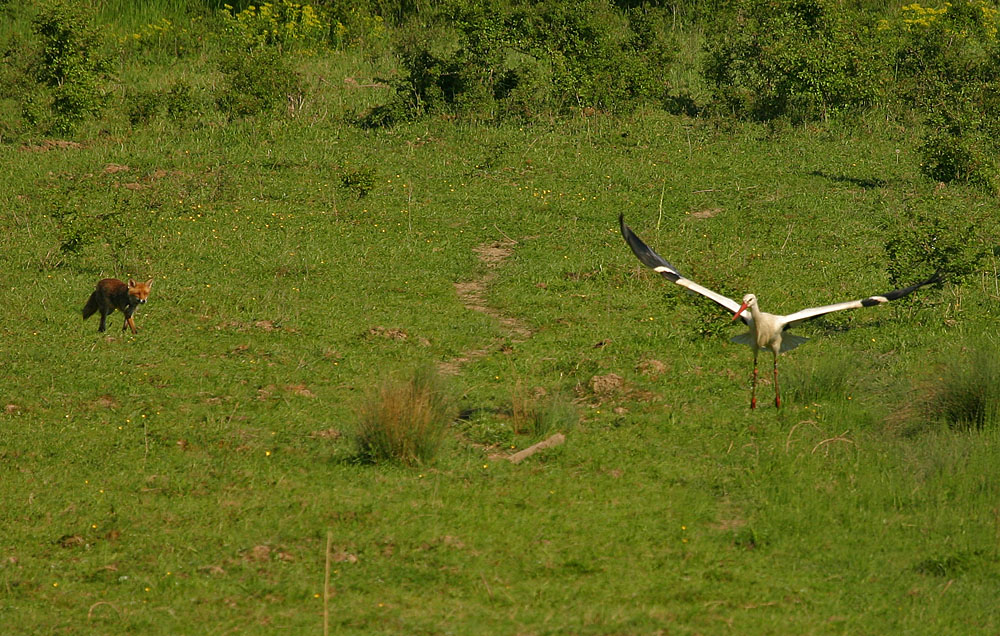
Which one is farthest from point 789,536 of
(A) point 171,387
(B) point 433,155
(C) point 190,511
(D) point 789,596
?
(B) point 433,155

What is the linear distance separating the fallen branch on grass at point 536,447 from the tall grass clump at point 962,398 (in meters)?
3.10

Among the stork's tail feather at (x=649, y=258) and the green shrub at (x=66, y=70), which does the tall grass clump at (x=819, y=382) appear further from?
Result: the green shrub at (x=66, y=70)

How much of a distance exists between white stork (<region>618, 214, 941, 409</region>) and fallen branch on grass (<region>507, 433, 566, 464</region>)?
174cm

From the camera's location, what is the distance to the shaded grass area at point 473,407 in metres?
8.02

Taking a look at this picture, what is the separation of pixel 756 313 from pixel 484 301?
4.61m

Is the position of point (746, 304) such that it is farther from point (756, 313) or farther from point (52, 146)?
point (52, 146)

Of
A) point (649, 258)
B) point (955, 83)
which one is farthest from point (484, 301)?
point (955, 83)

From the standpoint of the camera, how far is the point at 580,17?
2345 centimetres

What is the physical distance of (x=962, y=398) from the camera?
10508mm

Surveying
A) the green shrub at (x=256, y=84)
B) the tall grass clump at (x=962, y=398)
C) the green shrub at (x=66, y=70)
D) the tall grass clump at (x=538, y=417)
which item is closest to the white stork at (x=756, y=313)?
the tall grass clump at (x=962, y=398)

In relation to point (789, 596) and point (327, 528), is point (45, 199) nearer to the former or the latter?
point (327, 528)

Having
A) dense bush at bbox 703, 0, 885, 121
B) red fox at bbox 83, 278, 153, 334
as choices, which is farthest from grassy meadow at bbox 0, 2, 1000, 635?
dense bush at bbox 703, 0, 885, 121

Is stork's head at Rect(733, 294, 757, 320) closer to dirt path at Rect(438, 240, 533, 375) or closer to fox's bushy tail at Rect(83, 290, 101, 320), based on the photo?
dirt path at Rect(438, 240, 533, 375)

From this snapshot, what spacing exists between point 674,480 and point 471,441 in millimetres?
1959
